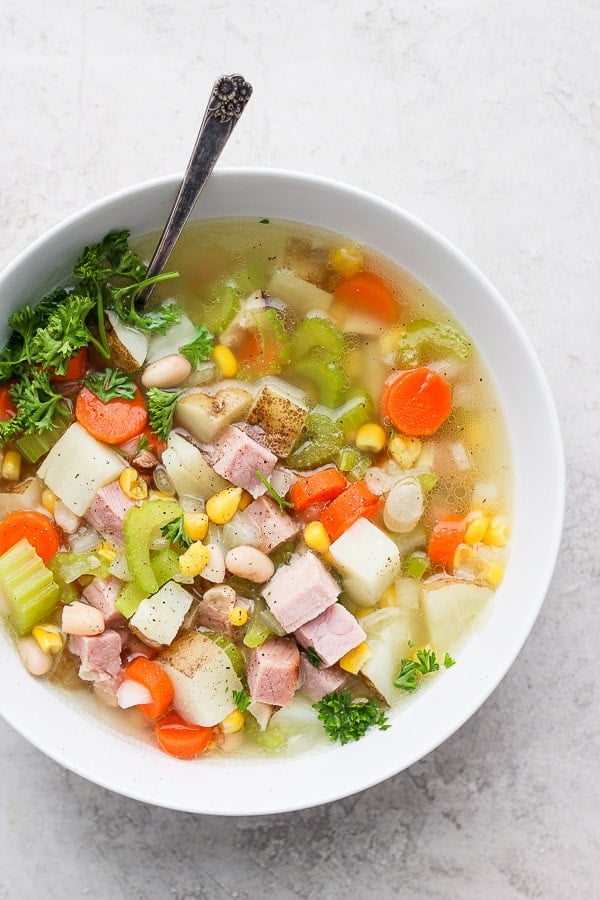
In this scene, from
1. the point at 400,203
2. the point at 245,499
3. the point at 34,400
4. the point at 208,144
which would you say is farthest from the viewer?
the point at 400,203

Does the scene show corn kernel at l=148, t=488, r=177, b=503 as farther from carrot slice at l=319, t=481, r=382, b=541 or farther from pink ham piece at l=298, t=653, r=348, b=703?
pink ham piece at l=298, t=653, r=348, b=703

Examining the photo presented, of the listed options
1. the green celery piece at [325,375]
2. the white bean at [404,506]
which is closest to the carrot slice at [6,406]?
the green celery piece at [325,375]

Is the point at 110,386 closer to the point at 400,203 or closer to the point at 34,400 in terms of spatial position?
the point at 34,400

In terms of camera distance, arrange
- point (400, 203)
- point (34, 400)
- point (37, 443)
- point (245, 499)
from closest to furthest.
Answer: point (34, 400) < point (37, 443) < point (245, 499) < point (400, 203)

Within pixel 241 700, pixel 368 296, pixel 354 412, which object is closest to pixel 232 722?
pixel 241 700

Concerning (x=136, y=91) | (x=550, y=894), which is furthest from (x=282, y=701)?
(x=136, y=91)

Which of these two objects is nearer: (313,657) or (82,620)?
(82,620)

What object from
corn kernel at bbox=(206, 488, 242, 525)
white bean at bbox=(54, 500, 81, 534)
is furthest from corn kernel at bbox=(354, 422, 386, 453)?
white bean at bbox=(54, 500, 81, 534)

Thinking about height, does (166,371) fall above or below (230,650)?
above
